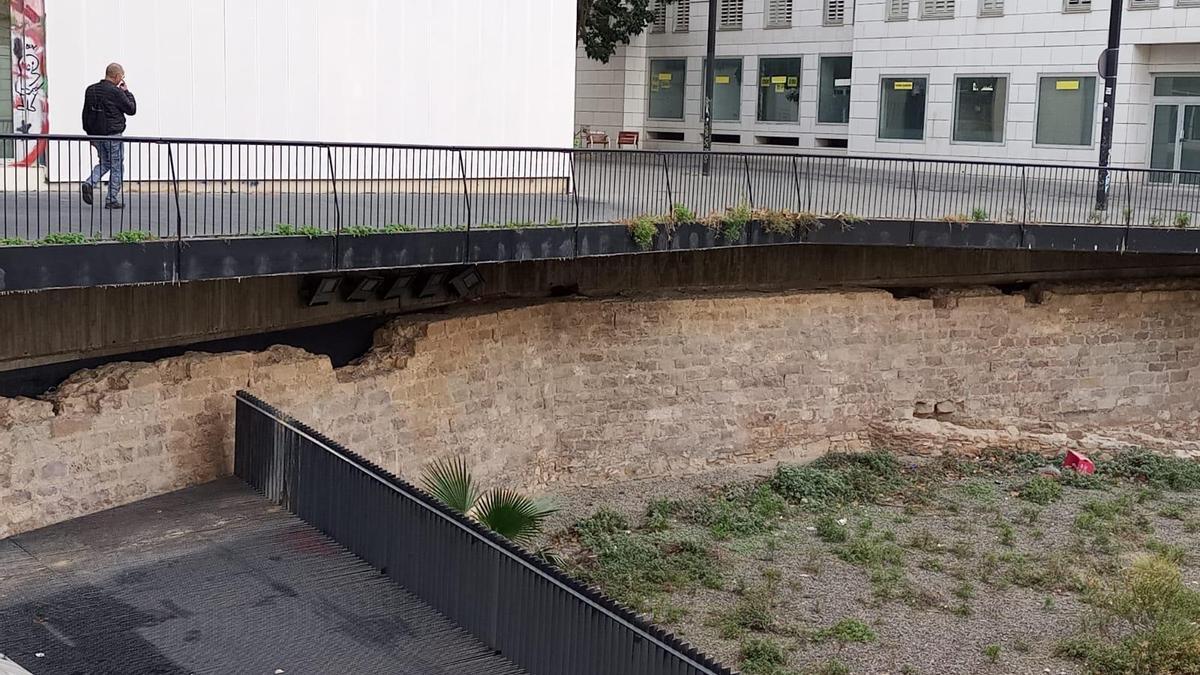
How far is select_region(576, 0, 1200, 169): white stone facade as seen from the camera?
1067 inches

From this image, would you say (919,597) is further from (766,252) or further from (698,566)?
(766,252)

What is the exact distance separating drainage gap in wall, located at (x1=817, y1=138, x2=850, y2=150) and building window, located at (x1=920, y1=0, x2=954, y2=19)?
3828mm

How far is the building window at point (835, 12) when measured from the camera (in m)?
33.0

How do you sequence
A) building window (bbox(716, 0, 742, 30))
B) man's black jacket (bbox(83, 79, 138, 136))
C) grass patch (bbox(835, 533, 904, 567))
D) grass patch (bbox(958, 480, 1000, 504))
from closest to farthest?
man's black jacket (bbox(83, 79, 138, 136))
grass patch (bbox(835, 533, 904, 567))
grass patch (bbox(958, 480, 1000, 504))
building window (bbox(716, 0, 742, 30))

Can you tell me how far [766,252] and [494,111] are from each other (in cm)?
430

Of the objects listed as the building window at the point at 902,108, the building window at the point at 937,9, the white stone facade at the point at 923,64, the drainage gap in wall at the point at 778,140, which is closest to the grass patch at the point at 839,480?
the white stone facade at the point at 923,64

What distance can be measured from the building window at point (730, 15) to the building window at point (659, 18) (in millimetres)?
1501

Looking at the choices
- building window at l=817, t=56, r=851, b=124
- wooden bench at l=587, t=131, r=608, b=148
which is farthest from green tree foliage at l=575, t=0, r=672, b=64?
building window at l=817, t=56, r=851, b=124

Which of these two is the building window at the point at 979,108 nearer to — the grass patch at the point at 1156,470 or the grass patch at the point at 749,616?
the grass patch at the point at 1156,470

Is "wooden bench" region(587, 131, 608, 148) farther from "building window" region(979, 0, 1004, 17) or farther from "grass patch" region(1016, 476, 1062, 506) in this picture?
"grass patch" region(1016, 476, 1062, 506)

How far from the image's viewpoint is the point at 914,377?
2039cm

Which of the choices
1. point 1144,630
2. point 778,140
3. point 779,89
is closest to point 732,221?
point 1144,630

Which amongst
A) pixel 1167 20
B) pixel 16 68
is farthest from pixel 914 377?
pixel 16 68

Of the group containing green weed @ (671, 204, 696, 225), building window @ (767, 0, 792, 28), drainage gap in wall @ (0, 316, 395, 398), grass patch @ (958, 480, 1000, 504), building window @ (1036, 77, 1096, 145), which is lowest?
grass patch @ (958, 480, 1000, 504)
